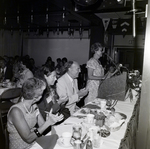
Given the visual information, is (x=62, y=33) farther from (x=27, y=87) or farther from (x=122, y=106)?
(x=27, y=87)

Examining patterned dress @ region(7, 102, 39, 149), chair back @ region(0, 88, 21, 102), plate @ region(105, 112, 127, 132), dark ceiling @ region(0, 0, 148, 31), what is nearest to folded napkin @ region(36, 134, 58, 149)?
patterned dress @ region(7, 102, 39, 149)

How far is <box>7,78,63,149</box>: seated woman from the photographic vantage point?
5.54 feet

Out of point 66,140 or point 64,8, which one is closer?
point 66,140

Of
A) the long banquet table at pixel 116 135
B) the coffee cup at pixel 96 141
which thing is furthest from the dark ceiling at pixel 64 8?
the coffee cup at pixel 96 141

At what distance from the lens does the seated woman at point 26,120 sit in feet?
5.54

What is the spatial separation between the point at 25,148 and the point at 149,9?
5.26 ft

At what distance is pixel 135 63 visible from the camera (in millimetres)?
9375

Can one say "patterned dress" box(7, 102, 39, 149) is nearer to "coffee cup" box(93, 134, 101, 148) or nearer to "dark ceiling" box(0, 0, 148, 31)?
"coffee cup" box(93, 134, 101, 148)

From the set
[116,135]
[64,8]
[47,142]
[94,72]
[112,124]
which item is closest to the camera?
[47,142]

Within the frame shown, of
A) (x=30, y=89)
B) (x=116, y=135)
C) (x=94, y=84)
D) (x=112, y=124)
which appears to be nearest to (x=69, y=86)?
(x=94, y=84)

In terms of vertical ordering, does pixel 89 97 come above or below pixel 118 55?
below

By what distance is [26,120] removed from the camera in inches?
71.8

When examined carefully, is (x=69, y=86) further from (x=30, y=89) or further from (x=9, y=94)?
(x=9, y=94)

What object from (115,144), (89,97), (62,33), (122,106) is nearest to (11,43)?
(62,33)
